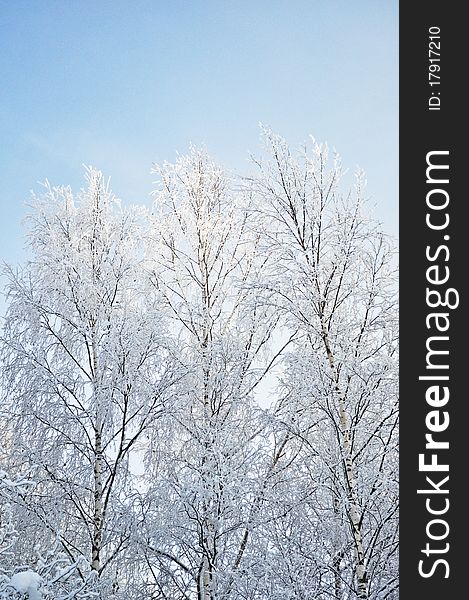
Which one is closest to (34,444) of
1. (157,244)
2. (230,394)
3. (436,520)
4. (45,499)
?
(45,499)

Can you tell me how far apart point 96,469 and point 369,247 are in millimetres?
3238

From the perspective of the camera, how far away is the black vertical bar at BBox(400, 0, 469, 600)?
3.69 meters

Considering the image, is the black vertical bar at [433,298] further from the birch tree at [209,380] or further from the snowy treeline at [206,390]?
the birch tree at [209,380]

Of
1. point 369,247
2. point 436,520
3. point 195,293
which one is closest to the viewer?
point 436,520

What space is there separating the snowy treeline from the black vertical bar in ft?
→ 5.56

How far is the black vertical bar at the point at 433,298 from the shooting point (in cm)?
369

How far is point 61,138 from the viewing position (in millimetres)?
9195

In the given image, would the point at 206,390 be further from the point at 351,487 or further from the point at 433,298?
the point at 433,298

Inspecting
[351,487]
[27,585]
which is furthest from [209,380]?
[27,585]

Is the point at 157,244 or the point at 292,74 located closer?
the point at 157,244

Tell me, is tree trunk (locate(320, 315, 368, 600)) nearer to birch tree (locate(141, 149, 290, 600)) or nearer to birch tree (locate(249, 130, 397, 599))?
birch tree (locate(249, 130, 397, 599))

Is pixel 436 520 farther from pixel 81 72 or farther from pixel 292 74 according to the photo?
pixel 81 72

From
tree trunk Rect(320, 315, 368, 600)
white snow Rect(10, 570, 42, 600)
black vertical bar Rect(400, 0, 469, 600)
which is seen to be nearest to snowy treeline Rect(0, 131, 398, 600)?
tree trunk Rect(320, 315, 368, 600)

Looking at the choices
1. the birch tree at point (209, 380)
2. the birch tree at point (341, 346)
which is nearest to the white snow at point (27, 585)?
the birch tree at point (209, 380)
